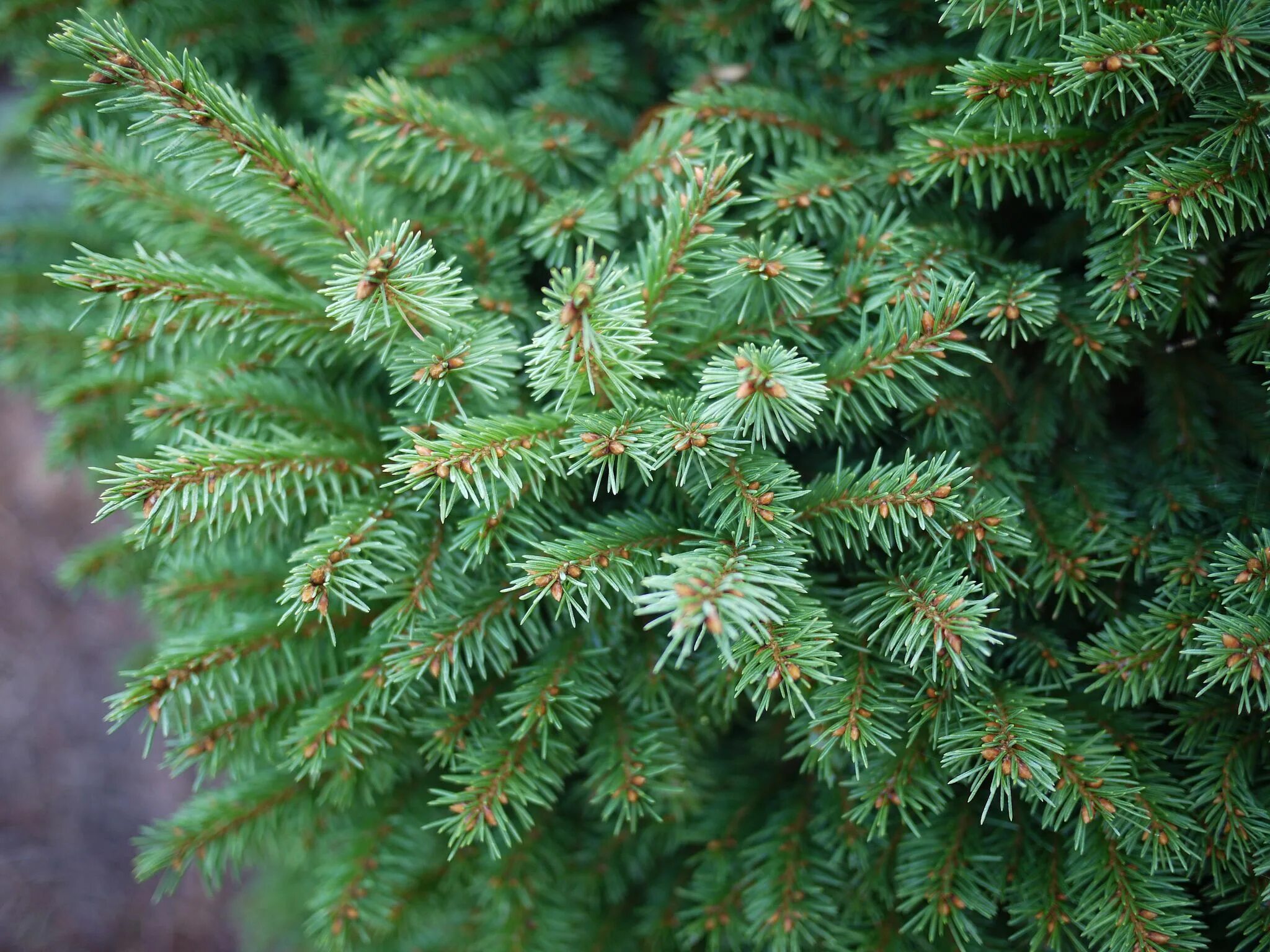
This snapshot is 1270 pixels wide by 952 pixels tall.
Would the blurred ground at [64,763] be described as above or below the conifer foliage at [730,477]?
below

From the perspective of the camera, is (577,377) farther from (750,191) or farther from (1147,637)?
(1147,637)

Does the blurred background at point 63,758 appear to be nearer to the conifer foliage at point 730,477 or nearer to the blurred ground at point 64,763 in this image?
the blurred ground at point 64,763

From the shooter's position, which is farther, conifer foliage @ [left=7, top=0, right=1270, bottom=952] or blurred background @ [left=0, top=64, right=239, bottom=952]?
blurred background @ [left=0, top=64, right=239, bottom=952]

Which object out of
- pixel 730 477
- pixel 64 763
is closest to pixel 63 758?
pixel 64 763

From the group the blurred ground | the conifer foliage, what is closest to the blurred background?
the blurred ground

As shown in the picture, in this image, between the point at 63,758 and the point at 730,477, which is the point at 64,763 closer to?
the point at 63,758

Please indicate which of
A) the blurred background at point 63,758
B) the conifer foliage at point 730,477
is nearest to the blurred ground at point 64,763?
the blurred background at point 63,758

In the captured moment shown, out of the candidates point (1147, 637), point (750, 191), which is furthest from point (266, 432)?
point (1147, 637)

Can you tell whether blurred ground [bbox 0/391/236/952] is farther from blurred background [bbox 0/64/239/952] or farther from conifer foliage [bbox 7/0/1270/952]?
conifer foliage [bbox 7/0/1270/952]
